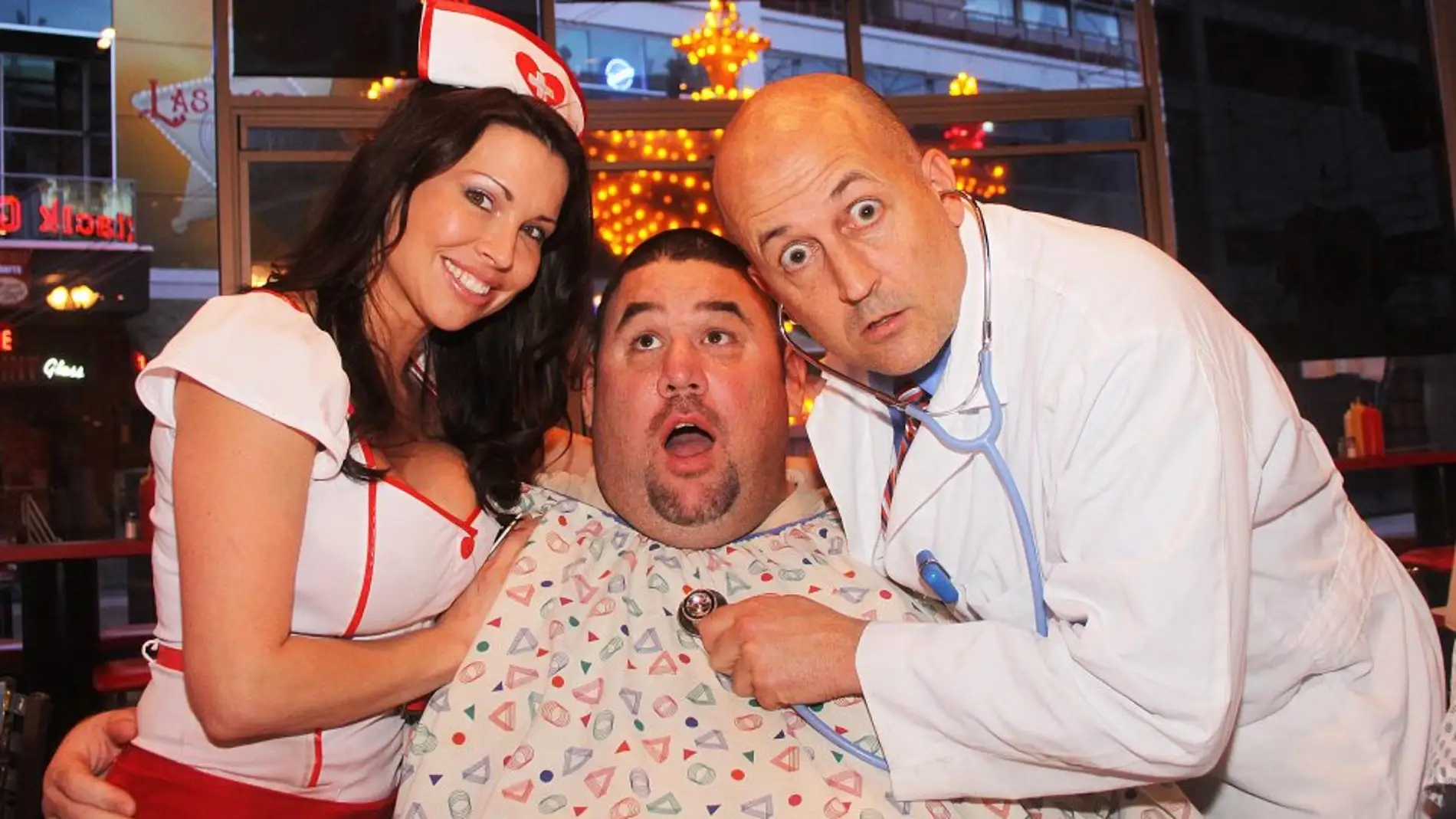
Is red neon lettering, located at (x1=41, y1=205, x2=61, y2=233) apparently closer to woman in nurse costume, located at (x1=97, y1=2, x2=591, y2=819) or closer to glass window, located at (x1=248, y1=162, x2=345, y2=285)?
glass window, located at (x1=248, y1=162, x2=345, y2=285)

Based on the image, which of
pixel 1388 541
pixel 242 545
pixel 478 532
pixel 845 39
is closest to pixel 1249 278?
pixel 1388 541

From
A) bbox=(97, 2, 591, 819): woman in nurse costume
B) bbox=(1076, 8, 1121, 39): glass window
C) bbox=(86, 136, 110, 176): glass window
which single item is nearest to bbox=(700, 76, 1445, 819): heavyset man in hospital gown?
bbox=(97, 2, 591, 819): woman in nurse costume

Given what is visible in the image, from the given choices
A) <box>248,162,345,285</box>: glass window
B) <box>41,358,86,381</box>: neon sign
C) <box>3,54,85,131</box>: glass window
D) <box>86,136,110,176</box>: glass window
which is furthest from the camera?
<box>86,136,110,176</box>: glass window

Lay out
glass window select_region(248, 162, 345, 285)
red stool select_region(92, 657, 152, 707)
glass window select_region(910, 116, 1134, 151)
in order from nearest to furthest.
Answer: red stool select_region(92, 657, 152, 707) < glass window select_region(248, 162, 345, 285) < glass window select_region(910, 116, 1134, 151)

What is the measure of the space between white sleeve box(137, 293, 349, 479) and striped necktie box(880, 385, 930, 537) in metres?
0.78

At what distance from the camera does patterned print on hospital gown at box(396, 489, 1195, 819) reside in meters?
1.65

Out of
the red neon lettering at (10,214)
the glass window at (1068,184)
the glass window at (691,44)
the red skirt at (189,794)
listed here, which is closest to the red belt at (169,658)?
the red skirt at (189,794)

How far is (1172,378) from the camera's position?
52.5 inches

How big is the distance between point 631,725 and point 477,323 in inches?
32.2

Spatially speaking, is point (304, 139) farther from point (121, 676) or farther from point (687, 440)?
point (687, 440)

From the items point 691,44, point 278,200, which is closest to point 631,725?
point 278,200

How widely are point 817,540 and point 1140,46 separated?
159 inches

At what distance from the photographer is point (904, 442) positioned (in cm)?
177

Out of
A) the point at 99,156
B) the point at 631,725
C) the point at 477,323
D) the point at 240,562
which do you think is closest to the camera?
the point at 240,562
